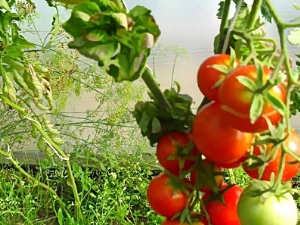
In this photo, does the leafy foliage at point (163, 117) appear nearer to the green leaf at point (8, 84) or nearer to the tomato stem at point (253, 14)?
the tomato stem at point (253, 14)

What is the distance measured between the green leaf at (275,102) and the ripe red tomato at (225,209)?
0.13 m

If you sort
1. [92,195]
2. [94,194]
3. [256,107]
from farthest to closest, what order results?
[94,194]
[92,195]
[256,107]

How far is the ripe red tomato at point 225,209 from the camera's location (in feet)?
1.39

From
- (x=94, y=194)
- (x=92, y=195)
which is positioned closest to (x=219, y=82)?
(x=92, y=195)

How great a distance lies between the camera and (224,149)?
360 millimetres

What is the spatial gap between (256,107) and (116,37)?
92 millimetres

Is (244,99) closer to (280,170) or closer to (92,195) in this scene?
(280,170)

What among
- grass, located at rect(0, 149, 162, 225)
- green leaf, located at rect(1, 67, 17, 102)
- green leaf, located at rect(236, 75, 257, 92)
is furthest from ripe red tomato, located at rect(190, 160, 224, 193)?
grass, located at rect(0, 149, 162, 225)

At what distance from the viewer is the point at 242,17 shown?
1.44 feet

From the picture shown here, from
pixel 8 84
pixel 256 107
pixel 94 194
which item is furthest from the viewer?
pixel 94 194

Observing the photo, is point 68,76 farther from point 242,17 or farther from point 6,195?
point 242,17

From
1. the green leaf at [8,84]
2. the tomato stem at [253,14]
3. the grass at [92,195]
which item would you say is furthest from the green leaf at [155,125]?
the grass at [92,195]

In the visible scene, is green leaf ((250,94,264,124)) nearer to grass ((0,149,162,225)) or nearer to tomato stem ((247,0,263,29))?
tomato stem ((247,0,263,29))

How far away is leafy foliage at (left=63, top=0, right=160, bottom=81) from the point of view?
12.8 inches
